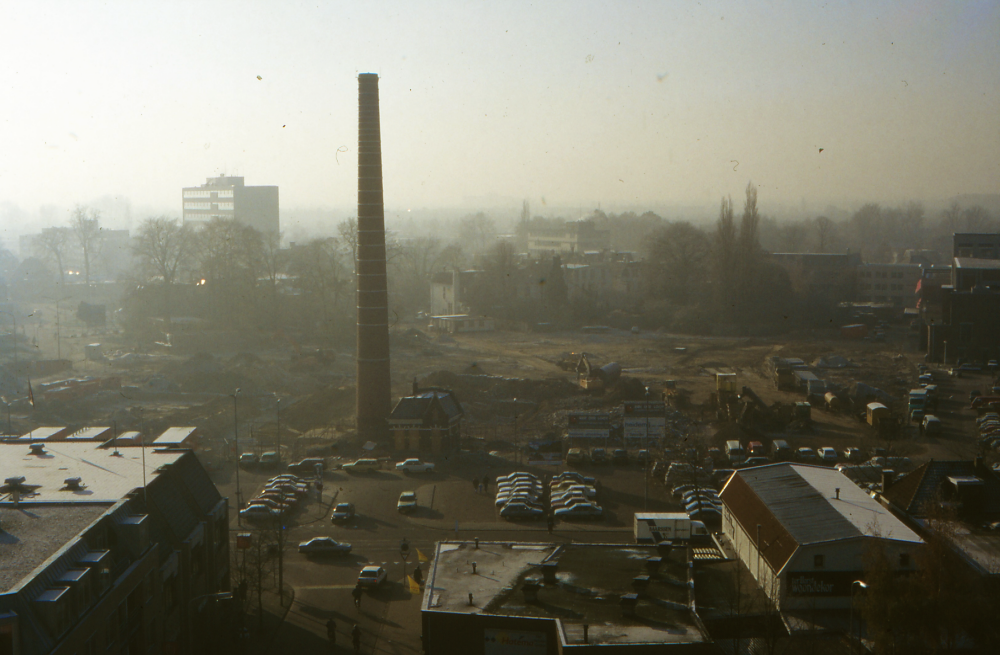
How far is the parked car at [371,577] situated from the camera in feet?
36.5

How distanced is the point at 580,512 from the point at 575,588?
4.87 m

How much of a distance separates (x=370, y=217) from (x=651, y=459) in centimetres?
760

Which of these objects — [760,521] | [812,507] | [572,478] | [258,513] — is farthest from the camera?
[572,478]

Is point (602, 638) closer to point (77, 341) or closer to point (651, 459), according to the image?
point (651, 459)

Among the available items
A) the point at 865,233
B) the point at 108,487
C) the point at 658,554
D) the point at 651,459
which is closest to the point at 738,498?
the point at 658,554

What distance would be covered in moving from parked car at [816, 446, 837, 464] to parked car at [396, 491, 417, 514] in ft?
26.9

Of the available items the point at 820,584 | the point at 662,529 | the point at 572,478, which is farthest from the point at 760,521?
the point at 572,478

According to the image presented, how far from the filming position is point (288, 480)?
1578cm

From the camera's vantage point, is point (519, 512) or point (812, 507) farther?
point (519, 512)

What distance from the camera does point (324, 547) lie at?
12492 millimetres

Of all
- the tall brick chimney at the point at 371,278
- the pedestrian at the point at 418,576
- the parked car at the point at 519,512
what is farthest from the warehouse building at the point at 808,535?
the tall brick chimney at the point at 371,278

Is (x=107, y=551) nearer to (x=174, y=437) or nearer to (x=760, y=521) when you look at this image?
(x=174, y=437)

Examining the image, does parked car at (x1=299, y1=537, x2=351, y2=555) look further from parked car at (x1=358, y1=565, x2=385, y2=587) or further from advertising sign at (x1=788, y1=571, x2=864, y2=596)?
advertising sign at (x1=788, y1=571, x2=864, y2=596)

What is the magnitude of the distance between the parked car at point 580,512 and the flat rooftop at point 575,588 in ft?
11.2
